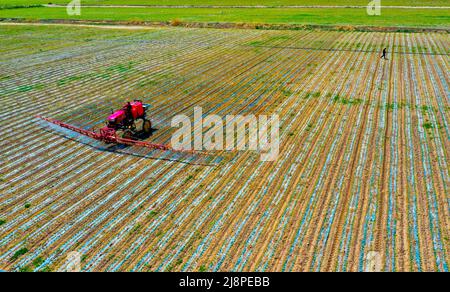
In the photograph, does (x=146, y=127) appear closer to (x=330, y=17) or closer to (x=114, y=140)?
(x=114, y=140)

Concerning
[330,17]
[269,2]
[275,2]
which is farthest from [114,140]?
[269,2]

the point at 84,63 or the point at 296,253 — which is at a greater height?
the point at 84,63

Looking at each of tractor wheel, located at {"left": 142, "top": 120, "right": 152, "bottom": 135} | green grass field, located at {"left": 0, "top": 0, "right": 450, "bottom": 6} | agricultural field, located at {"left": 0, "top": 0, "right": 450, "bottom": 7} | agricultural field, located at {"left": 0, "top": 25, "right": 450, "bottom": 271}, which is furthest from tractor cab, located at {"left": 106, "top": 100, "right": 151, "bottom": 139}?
green grass field, located at {"left": 0, "top": 0, "right": 450, "bottom": 6}

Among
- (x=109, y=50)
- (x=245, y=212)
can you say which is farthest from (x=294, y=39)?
(x=245, y=212)

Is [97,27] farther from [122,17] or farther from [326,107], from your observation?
[326,107]

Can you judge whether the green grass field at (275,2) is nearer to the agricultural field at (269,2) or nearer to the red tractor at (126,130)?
the agricultural field at (269,2)

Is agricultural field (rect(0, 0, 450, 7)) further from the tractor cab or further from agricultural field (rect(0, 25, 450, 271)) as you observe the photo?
the tractor cab

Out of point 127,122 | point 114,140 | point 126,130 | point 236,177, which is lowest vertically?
point 236,177

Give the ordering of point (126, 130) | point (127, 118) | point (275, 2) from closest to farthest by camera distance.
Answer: point (127, 118) < point (126, 130) < point (275, 2)
